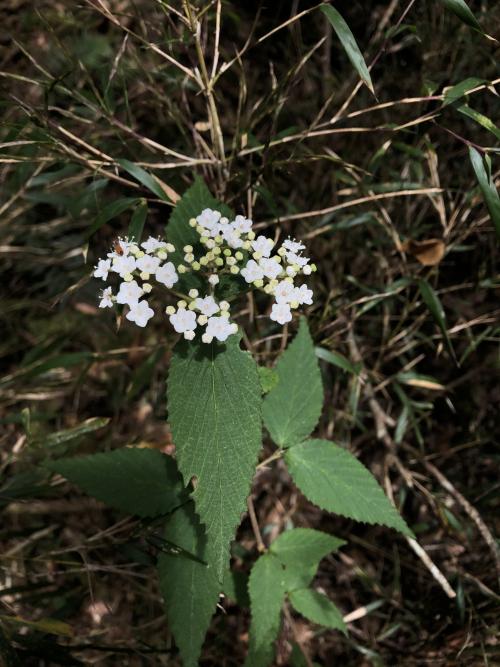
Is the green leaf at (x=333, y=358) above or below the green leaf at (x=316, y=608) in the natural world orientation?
above

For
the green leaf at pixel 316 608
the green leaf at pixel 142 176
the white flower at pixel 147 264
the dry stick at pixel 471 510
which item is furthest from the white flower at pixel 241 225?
the dry stick at pixel 471 510

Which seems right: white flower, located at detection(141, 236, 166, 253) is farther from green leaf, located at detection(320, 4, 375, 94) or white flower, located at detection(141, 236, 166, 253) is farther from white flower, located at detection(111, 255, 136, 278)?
green leaf, located at detection(320, 4, 375, 94)

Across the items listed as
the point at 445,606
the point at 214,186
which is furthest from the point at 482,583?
the point at 214,186

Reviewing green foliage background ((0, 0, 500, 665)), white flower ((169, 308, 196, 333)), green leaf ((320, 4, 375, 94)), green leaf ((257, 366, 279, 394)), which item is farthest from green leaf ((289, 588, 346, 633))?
green leaf ((320, 4, 375, 94))

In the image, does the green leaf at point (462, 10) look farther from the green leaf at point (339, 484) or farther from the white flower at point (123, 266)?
the green leaf at point (339, 484)

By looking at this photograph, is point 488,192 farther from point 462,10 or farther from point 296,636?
point 296,636

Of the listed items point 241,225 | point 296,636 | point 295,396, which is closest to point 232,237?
point 241,225
